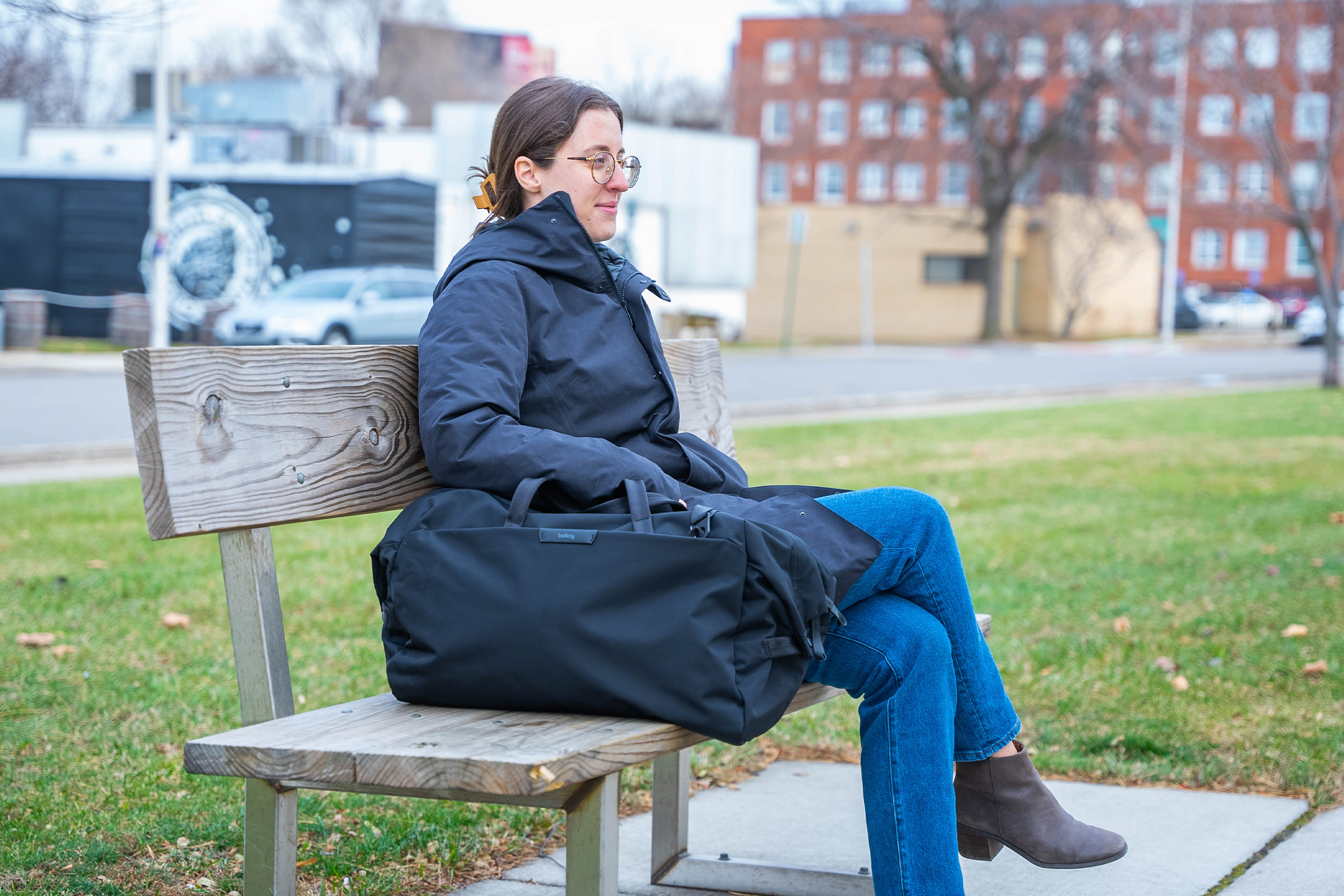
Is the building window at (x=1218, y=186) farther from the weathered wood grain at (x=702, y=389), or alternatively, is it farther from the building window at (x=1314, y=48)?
the weathered wood grain at (x=702, y=389)

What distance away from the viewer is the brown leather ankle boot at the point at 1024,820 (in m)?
2.46

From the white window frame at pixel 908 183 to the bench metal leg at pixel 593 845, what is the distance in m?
71.0

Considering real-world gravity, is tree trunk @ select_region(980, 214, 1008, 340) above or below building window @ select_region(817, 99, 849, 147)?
below

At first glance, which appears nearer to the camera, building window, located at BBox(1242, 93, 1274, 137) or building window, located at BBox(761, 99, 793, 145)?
building window, located at BBox(1242, 93, 1274, 137)

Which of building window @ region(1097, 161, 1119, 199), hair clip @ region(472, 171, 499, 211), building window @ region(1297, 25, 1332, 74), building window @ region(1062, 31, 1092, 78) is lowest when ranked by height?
hair clip @ region(472, 171, 499, 211)

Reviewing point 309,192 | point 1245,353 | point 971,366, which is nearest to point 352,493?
point 971,366

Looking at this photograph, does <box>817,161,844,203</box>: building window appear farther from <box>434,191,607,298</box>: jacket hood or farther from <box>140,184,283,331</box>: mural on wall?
<box>434,191,607,298</box>: jacket hood

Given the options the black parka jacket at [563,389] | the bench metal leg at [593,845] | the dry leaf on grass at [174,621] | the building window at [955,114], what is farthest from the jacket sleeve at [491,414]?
the building window at [955,114]

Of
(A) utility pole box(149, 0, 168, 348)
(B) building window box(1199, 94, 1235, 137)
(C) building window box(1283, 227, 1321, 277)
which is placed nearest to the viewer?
(B) building window box(1199, 94, 1235, 137)

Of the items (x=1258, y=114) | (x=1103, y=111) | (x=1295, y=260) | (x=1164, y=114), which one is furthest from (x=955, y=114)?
(x=1295, y=260)

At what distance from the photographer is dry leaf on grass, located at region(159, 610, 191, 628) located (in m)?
5.07

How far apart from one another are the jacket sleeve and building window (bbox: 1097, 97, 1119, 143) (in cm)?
3874

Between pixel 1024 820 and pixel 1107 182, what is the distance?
179 ft

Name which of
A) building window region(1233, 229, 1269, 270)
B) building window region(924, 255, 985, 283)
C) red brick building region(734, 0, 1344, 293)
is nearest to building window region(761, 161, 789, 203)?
red brick building region(734, 0, 1344, 293)
